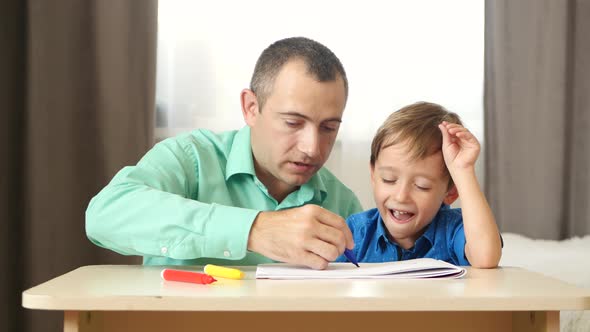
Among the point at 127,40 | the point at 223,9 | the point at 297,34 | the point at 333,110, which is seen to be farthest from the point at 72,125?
the point at 333,110

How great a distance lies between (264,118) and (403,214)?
35 cm

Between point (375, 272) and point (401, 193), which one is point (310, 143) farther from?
point (375, 272)

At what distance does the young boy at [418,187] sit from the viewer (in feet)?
4.72

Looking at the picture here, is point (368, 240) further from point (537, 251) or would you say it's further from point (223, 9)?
point (223, 9)

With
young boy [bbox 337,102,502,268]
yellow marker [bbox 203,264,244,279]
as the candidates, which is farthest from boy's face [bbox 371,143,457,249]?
yellow marker [bbox 203,264,244,279]

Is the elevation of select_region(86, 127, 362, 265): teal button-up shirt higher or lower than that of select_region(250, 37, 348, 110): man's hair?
lower

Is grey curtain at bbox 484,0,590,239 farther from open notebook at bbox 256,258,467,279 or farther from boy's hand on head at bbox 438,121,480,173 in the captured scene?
open notebook at bbox 256,258,467,279

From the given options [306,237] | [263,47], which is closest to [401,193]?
[306,237]

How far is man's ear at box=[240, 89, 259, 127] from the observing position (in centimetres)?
167

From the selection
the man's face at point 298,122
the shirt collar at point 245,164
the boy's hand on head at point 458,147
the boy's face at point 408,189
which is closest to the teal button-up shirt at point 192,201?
the shirt collar at point 245,164

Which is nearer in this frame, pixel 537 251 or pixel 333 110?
pixel 333 110

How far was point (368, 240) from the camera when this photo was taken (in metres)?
1.62

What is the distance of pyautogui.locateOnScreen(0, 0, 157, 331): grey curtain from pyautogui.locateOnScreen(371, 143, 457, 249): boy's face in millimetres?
1289

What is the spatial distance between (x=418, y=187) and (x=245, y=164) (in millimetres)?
376
